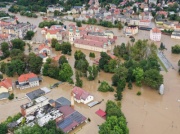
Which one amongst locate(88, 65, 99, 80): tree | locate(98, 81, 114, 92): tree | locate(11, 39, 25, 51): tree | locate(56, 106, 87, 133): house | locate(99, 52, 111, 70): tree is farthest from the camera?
locate(11, 39, 25, 51): tree

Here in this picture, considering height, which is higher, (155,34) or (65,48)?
(155,34)

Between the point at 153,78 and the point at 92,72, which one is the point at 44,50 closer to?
the point at 92,72

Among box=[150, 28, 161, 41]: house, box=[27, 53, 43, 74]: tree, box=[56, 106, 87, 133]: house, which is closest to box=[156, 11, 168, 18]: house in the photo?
box=[150, 28, 161, 41]: house

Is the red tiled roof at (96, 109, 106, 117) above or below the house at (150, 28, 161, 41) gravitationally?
below

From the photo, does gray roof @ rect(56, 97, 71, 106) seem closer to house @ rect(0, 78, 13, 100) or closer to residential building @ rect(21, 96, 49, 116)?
residential building @ rect(21, 96, 49, 116)

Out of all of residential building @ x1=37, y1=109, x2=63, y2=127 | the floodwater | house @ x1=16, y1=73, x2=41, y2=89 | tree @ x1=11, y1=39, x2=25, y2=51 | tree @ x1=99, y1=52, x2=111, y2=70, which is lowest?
the floodwater

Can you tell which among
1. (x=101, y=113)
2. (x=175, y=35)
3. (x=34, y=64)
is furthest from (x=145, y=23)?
(x=101, y=113)
